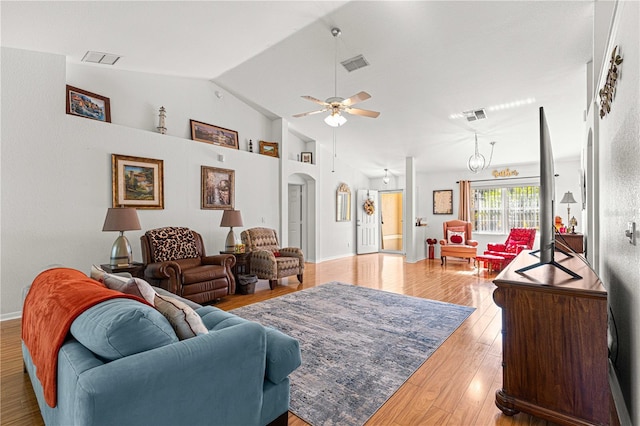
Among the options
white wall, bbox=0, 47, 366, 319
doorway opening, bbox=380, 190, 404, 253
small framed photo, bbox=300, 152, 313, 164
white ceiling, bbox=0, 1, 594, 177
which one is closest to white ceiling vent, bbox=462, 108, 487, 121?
white ceiling, bbox=0, 1, 594, 177

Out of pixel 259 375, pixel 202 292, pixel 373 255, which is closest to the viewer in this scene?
pixel 259 375

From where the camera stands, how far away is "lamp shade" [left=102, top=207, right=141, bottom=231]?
364 cm

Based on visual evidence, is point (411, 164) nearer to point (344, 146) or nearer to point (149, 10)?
point (344, 146)

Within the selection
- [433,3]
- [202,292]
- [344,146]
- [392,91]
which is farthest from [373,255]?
[433,3]

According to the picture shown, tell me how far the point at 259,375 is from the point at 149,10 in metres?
3.53

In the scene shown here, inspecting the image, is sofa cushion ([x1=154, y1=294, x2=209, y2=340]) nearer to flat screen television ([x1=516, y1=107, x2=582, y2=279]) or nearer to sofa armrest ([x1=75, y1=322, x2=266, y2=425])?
sofa armrest ([x1=75, y1=322, x2=266, y2=425])

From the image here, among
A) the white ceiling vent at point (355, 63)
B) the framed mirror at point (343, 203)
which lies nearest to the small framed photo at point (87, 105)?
the white ceiling vent at point (355, 63)

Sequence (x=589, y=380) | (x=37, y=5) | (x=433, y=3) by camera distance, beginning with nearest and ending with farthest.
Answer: (x=589, y=380) → (x=37, y=5) → (x=433, y=3)

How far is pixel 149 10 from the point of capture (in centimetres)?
302

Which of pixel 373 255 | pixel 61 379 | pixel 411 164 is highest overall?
pixel 411 164

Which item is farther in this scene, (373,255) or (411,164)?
(373,255)

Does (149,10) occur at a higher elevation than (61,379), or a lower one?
higher

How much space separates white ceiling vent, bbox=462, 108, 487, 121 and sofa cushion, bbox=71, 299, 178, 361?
5.27 m

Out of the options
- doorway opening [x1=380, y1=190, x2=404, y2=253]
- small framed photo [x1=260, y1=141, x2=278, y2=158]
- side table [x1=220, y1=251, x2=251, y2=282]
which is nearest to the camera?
side table [x1=220, y1=251, x2=251, y2=282]
